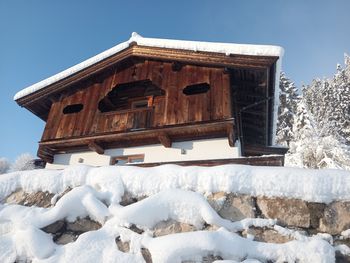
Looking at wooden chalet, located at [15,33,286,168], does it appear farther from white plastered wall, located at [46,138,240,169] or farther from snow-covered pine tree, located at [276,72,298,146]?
snow-covered pine tree, located at [276,72,298,146]

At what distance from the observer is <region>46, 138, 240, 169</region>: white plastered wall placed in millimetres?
8438

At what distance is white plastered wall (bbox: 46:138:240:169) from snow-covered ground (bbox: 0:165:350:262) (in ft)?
18.3

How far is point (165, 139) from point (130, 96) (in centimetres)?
342

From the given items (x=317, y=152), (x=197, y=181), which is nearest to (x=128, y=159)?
(x=197, y=181)

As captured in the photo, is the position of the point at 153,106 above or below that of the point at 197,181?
above

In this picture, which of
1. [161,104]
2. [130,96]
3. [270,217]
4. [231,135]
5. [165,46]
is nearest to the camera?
[270,217]

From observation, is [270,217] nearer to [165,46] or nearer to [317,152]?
[165,46]

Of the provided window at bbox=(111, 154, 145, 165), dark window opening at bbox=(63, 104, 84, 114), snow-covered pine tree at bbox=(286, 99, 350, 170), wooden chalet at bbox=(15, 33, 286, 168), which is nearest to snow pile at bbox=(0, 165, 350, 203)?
wooden chalet at bbox=(15, 33, 286, 168)

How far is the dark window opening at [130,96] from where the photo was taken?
35.9 feet

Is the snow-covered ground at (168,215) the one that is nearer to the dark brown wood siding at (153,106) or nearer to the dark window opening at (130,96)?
the dark brown wood siding at (153,106)

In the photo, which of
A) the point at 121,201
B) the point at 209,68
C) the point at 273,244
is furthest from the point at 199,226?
the point at 209,68

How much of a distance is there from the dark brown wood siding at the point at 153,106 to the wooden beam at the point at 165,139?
0.34m

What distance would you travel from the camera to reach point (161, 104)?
9461mm

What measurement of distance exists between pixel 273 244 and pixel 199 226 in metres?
0.60
